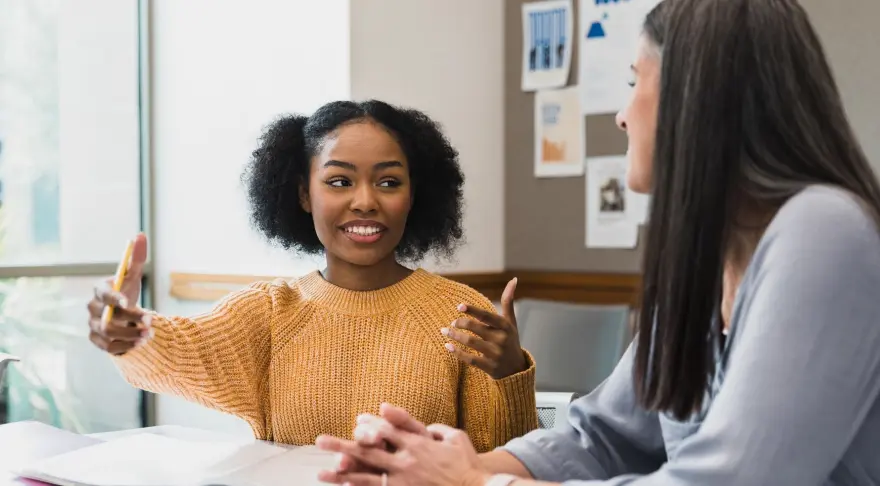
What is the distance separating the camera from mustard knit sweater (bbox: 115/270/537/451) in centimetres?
144

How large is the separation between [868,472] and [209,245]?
2.70 metres

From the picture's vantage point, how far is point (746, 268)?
0.93 meters

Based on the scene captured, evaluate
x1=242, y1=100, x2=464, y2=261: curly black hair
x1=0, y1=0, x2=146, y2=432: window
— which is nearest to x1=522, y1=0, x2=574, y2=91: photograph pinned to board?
x1=0, y1=0, x2=146, y2=432: window

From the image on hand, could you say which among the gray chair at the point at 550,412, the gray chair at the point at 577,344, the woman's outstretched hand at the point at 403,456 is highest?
the woman's outstretched hand at the point at 403,456

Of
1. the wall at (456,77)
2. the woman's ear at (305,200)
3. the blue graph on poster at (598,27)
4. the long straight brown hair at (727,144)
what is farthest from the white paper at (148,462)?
the blue graph on poster at (598,27)

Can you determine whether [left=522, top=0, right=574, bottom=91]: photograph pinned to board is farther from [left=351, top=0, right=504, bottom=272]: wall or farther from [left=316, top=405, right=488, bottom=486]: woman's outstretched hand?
[left=316, top=405, right=488, bottom=486]: woman's outstretched hand

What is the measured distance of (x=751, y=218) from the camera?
0.93m

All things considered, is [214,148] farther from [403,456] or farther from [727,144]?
[727,144]

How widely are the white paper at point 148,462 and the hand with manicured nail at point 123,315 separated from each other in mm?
141

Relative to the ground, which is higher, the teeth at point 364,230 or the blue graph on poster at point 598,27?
the blue graph on poster at point 598,27

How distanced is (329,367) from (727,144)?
81 centimetres

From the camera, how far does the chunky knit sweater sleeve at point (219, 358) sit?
1.39 metres

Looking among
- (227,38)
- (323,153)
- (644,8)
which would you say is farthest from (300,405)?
(644,8)

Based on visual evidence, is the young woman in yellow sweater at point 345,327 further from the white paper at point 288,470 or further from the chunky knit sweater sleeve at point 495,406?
the white paper at point 288,470
